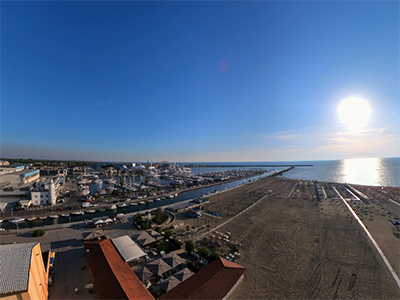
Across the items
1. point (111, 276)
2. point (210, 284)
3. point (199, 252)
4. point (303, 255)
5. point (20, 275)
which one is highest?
point (20, 275)

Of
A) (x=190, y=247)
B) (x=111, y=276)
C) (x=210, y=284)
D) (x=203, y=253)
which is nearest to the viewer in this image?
(x=210, y=284)

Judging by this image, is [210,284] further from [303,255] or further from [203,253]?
[303,255]

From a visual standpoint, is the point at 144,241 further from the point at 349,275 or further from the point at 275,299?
the point at 349,275

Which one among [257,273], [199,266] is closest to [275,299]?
[257,273]

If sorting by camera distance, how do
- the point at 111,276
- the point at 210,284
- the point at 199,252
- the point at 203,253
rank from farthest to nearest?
the point at 199,252 < the point at 203,253 < the point at 111,276 < the point at 210,284

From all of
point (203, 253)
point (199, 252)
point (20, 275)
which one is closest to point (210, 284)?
point (203, 253)

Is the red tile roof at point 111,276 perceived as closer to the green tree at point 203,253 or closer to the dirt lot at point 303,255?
the green tree at point 203,253

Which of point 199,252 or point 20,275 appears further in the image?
point 199,252
